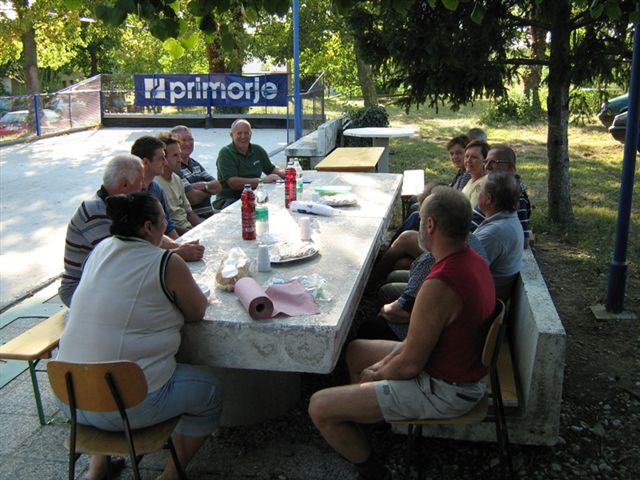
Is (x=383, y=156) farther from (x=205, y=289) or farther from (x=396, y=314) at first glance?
(x=205, y=289)

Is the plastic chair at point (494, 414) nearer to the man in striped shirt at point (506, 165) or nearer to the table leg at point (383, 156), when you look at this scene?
the man in striped shirt at point (506, 165)

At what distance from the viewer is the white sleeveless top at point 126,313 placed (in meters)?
2.62

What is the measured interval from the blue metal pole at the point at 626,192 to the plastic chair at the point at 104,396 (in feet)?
12.3

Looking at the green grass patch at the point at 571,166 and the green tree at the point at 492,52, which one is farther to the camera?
the green grass patch at the point at 571,166

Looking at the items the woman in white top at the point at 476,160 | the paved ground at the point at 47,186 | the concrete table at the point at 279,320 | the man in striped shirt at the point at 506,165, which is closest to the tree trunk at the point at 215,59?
the paved ground at the point at 47,186

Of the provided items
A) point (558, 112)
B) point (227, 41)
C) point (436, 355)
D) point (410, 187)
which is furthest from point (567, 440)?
point (558, 112)

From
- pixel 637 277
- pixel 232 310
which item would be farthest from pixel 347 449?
pixel 637 277

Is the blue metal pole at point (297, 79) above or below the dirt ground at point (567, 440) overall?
above

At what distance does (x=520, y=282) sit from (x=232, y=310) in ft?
5.62

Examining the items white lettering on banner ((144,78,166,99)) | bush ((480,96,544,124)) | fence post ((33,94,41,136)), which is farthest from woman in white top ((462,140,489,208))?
white lettering on banner ((144,78,166,99))

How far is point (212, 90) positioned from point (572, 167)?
38.3 ft

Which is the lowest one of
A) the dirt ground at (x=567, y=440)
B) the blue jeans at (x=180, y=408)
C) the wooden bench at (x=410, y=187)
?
the dirt ground at (x=567, y=440)

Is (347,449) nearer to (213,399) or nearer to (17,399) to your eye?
(213,399)

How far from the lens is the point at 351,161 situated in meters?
8.22
